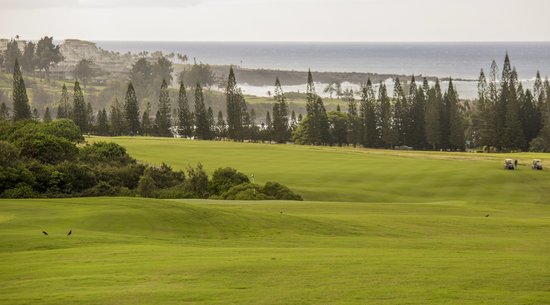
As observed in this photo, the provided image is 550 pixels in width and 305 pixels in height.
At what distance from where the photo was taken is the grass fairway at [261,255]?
1552 centimetres

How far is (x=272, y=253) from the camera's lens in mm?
20828

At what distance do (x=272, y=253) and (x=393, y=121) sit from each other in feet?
274

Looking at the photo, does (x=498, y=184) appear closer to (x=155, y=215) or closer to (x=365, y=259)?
(x=155, y=215)

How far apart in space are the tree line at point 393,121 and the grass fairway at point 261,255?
212 ft

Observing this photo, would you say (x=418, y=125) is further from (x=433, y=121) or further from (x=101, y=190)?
(x=101, y=190)

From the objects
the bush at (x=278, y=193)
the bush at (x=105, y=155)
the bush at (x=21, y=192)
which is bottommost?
the bush at (x=278, y=193)

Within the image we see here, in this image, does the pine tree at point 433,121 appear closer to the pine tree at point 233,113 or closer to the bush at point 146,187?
the pine tree at point 233,113

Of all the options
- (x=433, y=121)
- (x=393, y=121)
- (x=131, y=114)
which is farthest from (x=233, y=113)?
(x=433, y=121)

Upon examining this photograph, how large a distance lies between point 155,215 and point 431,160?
42.2m

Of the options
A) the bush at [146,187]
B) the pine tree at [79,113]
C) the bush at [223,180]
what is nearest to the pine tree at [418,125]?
the pine tree at [79,113]

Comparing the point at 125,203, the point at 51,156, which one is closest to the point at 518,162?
the point at 51,156

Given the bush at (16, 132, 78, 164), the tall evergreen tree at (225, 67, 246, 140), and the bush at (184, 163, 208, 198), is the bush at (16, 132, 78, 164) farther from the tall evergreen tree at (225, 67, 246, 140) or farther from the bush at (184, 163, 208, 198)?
the tall evergreen tree at (225, 67, 246, 140)

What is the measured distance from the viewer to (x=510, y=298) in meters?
15.3

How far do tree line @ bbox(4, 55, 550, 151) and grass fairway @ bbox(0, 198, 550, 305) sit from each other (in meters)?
64.5
